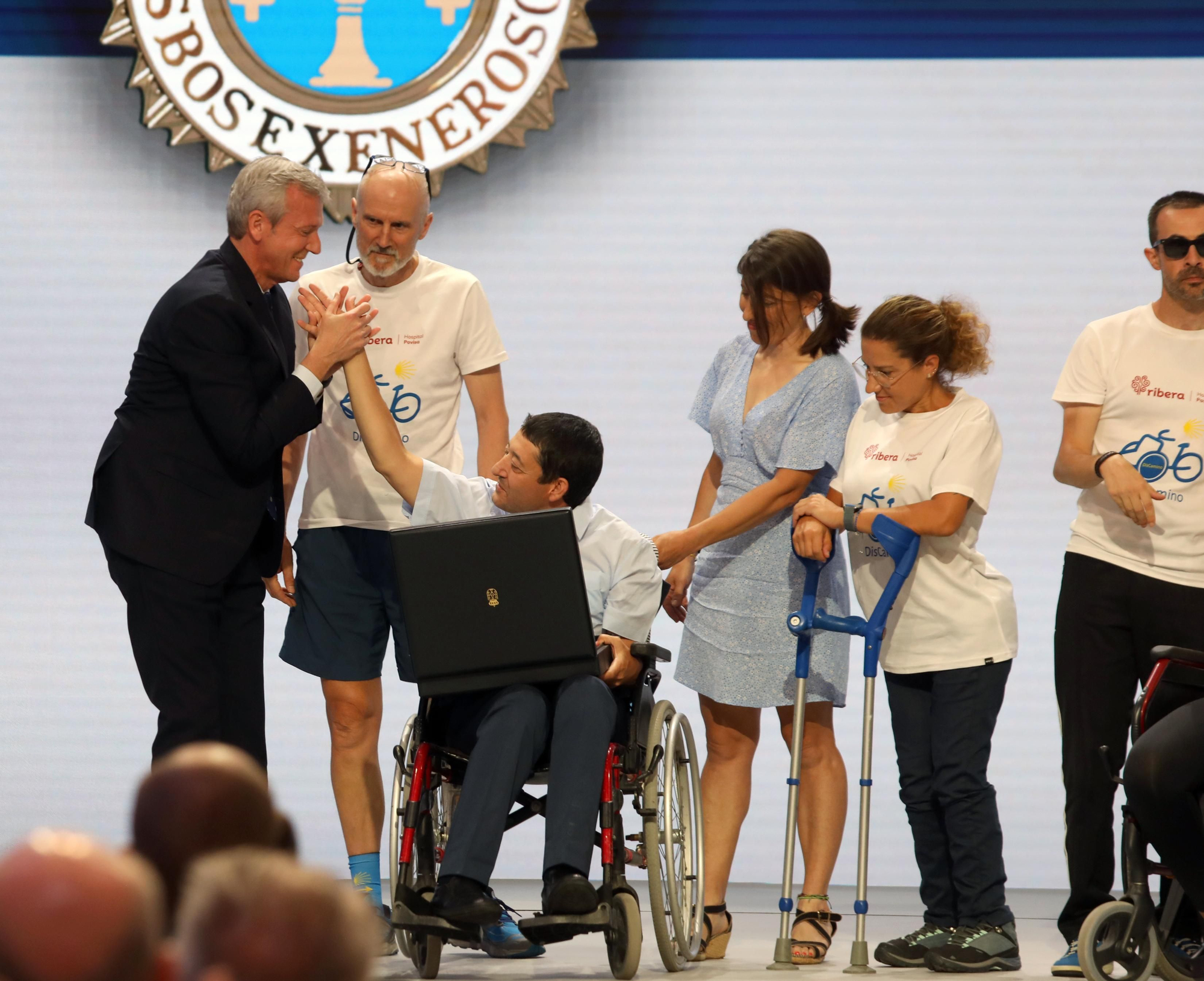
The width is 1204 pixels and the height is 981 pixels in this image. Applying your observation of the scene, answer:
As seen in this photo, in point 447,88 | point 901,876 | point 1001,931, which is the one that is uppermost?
point 447,88

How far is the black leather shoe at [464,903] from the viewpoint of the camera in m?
2.20

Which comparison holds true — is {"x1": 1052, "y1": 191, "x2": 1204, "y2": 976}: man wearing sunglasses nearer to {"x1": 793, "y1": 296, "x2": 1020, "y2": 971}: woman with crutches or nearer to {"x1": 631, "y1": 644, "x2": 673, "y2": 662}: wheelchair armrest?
{"x1": 793, "y1": 296, "x2": 1020, "y2": 971}: woman with crutches

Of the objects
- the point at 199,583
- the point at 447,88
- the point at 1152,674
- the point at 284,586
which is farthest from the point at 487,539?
the point at 447,88

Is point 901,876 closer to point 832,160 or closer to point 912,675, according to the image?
point 912,675

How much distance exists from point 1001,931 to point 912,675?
48 cm

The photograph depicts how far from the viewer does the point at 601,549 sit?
259cm

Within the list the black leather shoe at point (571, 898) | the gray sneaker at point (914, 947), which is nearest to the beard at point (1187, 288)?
the gray sneaker at point (914, 947)

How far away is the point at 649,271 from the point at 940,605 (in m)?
1.43

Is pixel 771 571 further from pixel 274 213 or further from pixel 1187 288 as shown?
pixel 274 213

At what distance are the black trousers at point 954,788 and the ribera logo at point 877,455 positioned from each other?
0.41 m

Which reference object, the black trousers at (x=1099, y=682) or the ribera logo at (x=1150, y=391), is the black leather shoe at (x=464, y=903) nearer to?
the black trousers at (x=1099, y=682)

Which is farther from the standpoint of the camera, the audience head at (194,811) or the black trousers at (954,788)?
the black trousers at (954,788)

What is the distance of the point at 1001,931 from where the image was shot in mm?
2564

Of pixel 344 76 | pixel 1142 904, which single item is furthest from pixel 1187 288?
pixel 344 76
